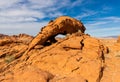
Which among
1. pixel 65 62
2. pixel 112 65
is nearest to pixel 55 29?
pixel 65 62

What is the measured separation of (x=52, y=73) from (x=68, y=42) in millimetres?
3682

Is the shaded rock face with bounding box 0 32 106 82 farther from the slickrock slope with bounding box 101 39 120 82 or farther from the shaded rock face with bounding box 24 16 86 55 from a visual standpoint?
the shaded rock face with bounding box 24 16 86 55

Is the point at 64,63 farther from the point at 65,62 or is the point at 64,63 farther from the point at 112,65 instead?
the point at 112,65

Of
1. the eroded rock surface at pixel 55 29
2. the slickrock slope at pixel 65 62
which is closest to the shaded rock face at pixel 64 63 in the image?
the slickrock slope at pixel 65 62

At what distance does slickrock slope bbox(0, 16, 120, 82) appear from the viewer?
1601 centimetres

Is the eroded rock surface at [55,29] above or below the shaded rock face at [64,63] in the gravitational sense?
above

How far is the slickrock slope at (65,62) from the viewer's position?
630 inches

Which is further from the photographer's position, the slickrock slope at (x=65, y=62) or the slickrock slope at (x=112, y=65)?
the slickrock slope at (x=112, y=65)

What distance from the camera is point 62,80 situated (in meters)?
15.4

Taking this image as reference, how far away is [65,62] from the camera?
58.0ft

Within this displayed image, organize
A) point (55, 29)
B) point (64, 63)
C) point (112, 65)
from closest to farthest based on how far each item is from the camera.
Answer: point (64, 63) < point (112, 65) < point (55, 29)

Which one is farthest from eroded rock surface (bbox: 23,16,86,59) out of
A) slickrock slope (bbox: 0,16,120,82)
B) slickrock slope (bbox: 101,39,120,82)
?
slickrock slope (bbox: 101,39,120,82)

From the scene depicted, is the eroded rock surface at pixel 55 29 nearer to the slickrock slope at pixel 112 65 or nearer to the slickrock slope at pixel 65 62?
the slickrock slope at pixel 65 62

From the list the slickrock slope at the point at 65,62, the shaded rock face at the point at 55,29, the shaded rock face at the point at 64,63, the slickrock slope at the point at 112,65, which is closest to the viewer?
the shaded rock face at the point at 64,63
